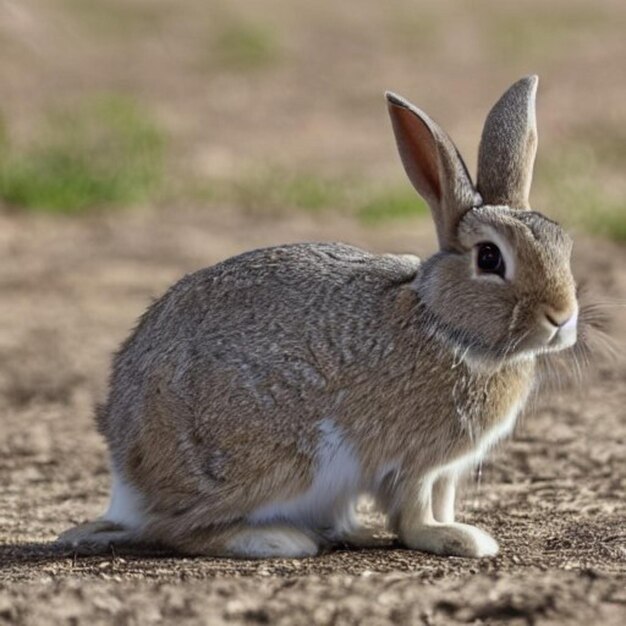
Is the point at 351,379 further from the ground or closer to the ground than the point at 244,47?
closer to the ground

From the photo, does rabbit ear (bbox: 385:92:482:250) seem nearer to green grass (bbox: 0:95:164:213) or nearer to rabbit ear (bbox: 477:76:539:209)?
rabbit ear (bbox: 477:76:539:209)

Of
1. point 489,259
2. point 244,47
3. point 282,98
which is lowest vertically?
point 489,259

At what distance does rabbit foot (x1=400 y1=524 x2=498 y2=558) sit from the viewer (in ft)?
16.1

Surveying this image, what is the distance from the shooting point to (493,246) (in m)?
4.84

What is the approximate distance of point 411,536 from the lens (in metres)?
5.06

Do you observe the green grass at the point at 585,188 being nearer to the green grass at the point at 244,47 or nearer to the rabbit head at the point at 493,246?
the green grass at the point at 244,47

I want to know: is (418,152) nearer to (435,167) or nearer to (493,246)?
(435,167)

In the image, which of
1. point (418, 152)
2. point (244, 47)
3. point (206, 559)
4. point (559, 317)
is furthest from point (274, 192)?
point (559, 317)

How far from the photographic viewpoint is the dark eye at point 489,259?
4.82m

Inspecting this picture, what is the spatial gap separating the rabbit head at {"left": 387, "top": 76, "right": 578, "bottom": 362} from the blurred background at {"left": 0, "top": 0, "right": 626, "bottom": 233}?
6.63 meters

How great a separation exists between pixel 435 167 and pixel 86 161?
842 cm

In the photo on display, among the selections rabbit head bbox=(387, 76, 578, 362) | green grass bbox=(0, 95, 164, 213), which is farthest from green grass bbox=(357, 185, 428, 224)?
rabbit head bbox=(387, 76, 578, 362)

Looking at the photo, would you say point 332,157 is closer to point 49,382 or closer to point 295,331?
point 49,382

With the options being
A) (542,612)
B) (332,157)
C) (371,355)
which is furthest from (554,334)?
(332,157)
